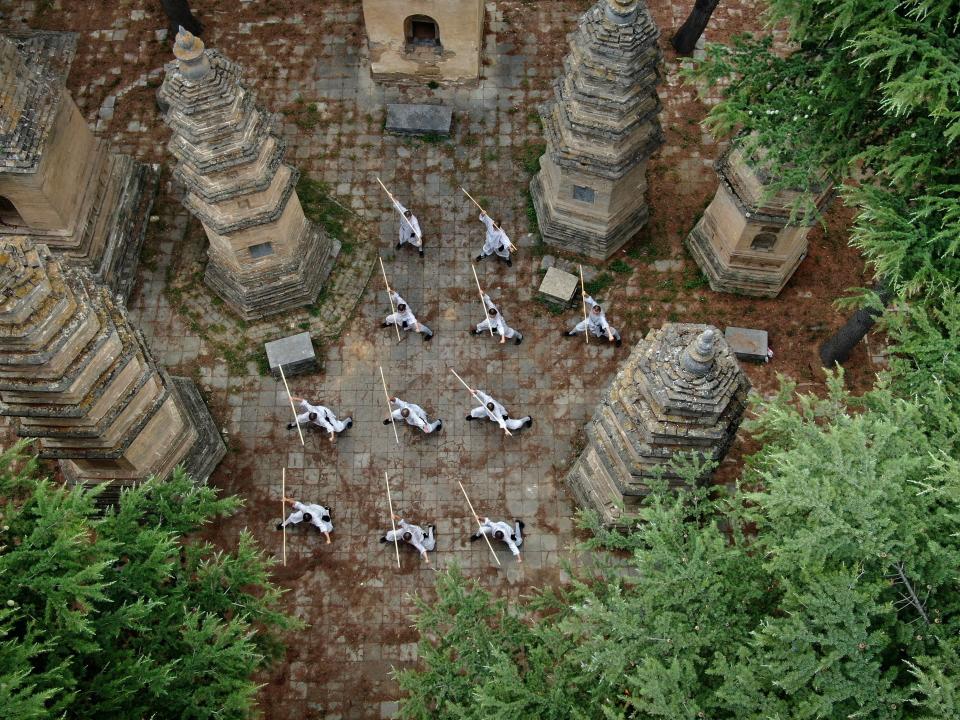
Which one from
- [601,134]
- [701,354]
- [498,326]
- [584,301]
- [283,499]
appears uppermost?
[601,134]

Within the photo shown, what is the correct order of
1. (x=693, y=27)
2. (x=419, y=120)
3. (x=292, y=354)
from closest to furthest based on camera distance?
1. (x=292, y=354)
2. (x=419, y=120)
3. (x=693, y=27)

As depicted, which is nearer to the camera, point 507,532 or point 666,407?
point 666,407

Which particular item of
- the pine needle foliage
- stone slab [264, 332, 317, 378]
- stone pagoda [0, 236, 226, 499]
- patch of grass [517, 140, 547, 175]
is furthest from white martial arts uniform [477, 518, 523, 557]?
patch of grass [517, 140, 547, 175]

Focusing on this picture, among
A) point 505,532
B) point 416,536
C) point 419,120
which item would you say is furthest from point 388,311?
point 505,532

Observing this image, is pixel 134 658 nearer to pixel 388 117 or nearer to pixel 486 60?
pixel 388 117

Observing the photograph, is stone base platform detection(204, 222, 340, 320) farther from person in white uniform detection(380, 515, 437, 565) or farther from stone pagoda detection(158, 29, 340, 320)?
person in white uniform detection(380, 515, 437, 565)

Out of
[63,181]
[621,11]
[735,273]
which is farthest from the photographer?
[735,273]

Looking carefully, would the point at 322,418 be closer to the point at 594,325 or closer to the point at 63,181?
the point at 594,325
